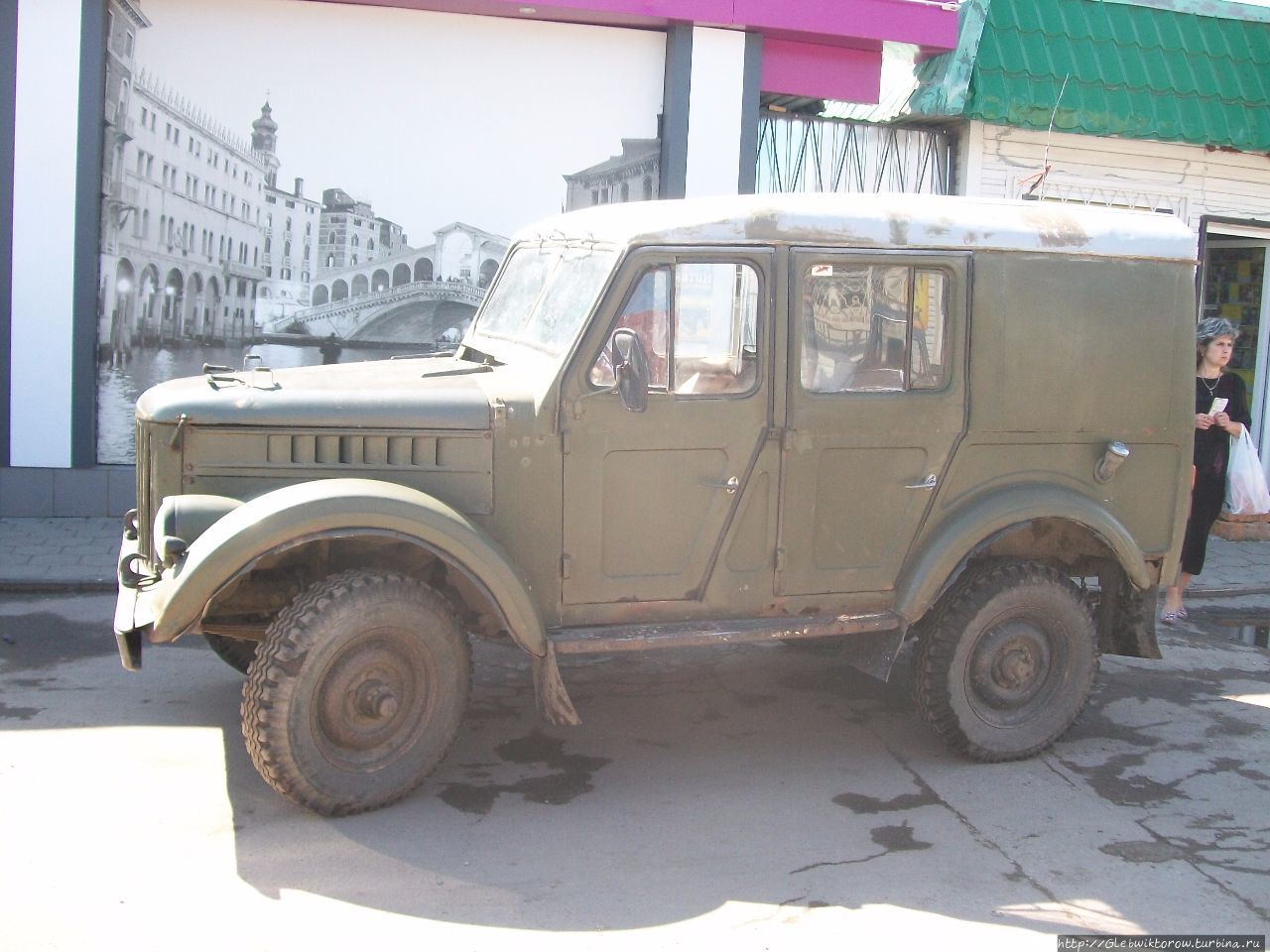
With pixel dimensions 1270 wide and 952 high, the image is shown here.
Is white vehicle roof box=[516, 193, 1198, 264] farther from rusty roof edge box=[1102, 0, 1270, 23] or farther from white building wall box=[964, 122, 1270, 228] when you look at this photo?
rusty roof edge box=[1102, 0, 1270, 23]

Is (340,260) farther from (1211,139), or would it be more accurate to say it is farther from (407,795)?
(1211,139)

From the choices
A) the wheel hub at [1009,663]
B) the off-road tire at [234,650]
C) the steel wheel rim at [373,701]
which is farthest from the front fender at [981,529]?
the off-road tire at [234,650]

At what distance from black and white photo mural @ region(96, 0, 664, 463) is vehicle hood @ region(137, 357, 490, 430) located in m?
4.83

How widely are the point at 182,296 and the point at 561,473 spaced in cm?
568

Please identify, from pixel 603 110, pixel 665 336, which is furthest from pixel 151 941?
pixel 603 110

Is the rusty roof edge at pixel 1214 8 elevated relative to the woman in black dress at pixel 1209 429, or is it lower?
elevated

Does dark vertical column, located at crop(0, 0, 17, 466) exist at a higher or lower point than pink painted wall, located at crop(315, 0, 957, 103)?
lower

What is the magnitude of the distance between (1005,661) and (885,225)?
5.81 feet

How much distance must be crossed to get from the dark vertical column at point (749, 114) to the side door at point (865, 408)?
16.1ft

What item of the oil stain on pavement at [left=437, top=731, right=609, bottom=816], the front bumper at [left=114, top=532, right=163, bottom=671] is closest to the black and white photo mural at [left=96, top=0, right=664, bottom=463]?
the front bumper at [left=114, top=532, right=163, bottom=671]

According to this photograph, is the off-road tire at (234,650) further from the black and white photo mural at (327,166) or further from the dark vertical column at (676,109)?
the dark vertical column at (676,109)

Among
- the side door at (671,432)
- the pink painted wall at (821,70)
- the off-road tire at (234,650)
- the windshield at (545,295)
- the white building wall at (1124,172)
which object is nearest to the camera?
the side door at (671,432)

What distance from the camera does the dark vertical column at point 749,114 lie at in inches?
385

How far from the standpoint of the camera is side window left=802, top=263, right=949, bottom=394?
4.96 metres
